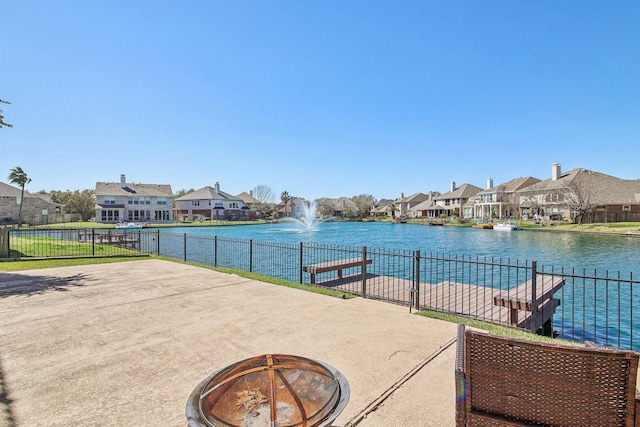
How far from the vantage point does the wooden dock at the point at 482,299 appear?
675 centimetres

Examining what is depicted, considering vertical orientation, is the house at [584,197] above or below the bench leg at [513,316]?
above

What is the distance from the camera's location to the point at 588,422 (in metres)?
1.88

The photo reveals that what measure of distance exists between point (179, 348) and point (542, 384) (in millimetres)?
4324

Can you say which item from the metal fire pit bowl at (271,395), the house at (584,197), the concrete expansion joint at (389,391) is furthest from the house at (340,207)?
the metal fire pit bowl at (271,395)

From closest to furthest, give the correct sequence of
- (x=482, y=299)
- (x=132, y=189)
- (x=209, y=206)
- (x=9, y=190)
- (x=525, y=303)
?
(x=525, y=303), (x=482, y=299), (x=9, y=190), (x=132, y=189), (x=209, y=206)

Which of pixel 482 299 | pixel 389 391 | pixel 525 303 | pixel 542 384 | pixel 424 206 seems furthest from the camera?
pixel 424 206

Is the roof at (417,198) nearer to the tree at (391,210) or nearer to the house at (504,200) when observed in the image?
the tree at (391,210)

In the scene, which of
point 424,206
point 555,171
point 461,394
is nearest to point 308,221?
point 424,206

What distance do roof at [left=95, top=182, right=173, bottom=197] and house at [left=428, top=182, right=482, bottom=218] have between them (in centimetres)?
6012

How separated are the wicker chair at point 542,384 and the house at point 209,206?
71.9 meters

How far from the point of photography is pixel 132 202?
60.1 meters

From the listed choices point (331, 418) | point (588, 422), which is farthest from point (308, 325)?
point (588, 422)

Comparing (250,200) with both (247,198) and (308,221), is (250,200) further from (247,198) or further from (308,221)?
(308,221)

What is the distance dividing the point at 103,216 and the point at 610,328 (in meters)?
65.2
